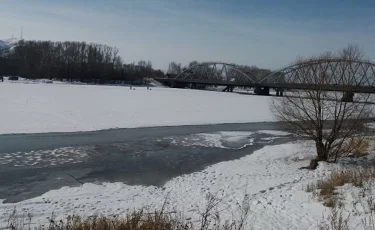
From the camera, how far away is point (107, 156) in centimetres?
1880

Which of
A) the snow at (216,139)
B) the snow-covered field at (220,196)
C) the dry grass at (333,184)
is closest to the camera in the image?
the snow-covered field at (220,196)

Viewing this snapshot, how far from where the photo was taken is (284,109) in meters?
19.4

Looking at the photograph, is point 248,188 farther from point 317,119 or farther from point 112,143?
point 112,143

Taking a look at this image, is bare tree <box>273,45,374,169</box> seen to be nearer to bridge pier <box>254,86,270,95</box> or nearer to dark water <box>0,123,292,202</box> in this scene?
dark water <box>0,123,292,202</box>

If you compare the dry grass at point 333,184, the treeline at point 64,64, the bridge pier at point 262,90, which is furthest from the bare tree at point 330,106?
the treeline at point 64,64

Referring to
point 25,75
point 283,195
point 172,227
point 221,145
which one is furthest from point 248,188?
point 25,75

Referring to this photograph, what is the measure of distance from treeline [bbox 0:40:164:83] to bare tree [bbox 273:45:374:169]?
11582cm

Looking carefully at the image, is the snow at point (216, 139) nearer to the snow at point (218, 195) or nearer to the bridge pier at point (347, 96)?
the snow at point (218, 195)

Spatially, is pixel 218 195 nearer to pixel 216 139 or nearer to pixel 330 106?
pixel 330 106

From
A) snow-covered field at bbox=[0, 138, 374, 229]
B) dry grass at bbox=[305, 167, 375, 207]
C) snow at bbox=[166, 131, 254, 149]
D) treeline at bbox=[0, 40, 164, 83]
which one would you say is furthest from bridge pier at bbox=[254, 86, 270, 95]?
dry grass at bbox=[305, 167, 375, 207]

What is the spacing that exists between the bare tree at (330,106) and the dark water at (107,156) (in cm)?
459

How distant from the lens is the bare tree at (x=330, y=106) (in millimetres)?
17719

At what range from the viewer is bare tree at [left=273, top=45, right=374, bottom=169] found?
17.7 meters

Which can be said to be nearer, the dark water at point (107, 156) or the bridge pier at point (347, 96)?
the dark water at point (107, 156)
